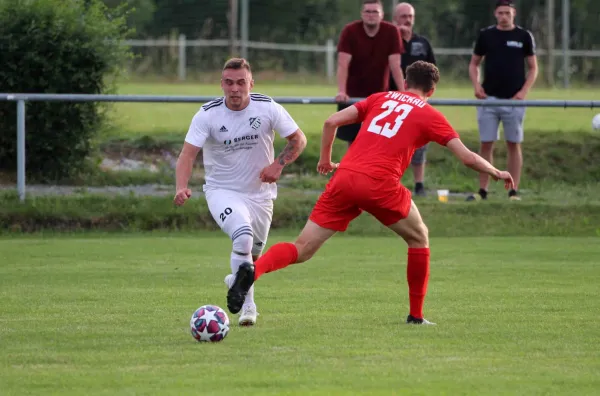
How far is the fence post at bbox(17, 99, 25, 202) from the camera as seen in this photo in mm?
15414

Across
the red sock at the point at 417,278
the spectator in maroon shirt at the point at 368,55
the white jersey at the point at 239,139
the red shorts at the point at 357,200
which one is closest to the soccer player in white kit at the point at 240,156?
the white jersey at the point at 239,139

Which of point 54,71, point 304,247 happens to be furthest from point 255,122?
point 54,71

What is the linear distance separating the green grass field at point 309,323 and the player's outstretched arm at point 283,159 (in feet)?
3.42

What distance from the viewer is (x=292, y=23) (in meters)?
53.8

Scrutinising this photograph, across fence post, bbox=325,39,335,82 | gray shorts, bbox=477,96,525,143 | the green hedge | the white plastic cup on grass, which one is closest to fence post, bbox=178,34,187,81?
fence post, bbox=325,39,335,82

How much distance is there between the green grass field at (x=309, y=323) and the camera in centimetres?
661

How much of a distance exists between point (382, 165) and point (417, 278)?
903mm

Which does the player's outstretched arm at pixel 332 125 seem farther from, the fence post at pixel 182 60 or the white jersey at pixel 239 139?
the fence post at pixel 182 60

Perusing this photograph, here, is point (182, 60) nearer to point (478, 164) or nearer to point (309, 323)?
point (309, 323)

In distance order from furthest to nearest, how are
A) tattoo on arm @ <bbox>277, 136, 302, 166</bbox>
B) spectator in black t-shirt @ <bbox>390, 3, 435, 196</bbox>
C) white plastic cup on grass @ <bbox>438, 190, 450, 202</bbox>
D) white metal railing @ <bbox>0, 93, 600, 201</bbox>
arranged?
spectator in black t-shirt @ <bbox>390, 3, 435, 196</bbox>, white plastic cup on grass @ <bbox>438, 190, 450, 202</bbox>, white metal railing @ <bbox>0, 93, 600, 201</bbox>, tattoo on arm @ <bbox>277, 136, 302, 166</bbox>

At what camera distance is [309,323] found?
8.70 m

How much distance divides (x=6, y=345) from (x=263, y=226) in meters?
2.22

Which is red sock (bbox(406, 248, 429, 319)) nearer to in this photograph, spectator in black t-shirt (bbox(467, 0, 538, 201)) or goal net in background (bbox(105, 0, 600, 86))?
spectator in black t-shirt (bbox(467, 0, 538, 201))

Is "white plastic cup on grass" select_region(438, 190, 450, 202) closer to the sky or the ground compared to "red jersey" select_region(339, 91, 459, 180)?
closer to the ground
